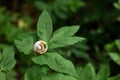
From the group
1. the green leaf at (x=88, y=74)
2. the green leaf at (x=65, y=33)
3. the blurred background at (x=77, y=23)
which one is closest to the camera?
the green leaf at (x=65, y=33)

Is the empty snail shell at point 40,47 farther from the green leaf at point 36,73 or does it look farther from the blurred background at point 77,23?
the blurred background at point 77,23

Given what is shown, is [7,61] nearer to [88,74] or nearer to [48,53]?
[48,53]

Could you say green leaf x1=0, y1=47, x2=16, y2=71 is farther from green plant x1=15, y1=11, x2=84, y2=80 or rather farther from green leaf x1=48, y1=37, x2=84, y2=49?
green leaf x1=48, y1=37, x2=84, y2=49

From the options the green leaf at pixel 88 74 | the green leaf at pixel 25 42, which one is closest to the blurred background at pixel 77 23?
the green leaf at pixel 88 74

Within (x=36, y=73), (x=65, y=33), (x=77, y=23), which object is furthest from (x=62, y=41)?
(x=77, y=23)

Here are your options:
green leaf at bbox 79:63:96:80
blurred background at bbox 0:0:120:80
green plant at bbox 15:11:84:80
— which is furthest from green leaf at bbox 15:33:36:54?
blurred background at bbox 0:0:120:80

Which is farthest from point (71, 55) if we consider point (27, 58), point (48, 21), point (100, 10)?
point (48, 21)

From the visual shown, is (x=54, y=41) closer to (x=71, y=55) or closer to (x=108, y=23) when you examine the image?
(x=71, y=55)
